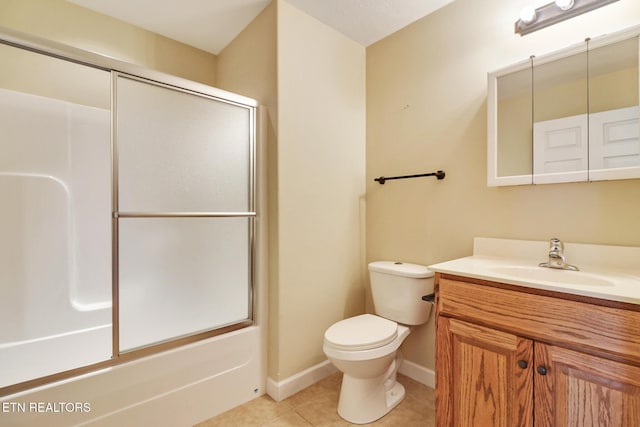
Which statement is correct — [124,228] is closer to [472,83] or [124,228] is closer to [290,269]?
[290,269]

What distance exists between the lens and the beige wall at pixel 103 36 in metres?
1.74

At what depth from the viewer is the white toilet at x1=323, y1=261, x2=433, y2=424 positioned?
1.51m

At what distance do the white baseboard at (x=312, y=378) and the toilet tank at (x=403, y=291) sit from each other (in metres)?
0.42

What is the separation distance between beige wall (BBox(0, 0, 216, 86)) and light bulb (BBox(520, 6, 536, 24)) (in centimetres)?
221

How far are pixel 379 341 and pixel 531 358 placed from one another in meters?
0.67

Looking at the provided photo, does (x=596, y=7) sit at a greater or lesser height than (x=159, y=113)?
greater

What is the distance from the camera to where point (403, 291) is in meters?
1.79

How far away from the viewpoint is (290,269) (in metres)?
1.84

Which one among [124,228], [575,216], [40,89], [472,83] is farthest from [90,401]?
[472,83]

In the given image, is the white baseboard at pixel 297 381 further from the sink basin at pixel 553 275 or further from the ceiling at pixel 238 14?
the ceiling at pixel 238 14

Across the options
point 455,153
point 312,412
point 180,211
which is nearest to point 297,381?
point 312,412

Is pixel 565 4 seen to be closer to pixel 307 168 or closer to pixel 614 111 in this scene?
pixel 614 111

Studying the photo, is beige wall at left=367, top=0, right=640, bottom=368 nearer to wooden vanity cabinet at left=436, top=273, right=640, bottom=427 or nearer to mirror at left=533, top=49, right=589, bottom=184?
mirror at left=533, top=49, right=589, bottom=184

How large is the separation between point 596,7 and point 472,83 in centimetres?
56
